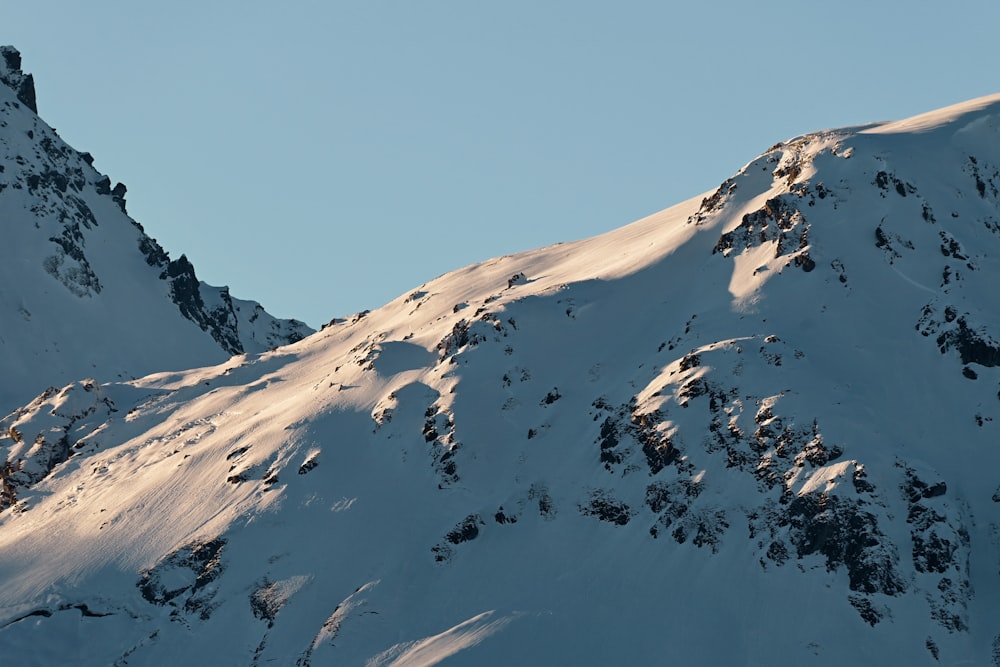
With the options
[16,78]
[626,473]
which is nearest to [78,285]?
[16,78]

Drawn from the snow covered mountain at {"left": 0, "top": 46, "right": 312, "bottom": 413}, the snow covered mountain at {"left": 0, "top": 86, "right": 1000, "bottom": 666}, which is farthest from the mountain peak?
the snow covered mountain at {"left": 0, "top": 86, "right": 1000, "bottom": 666}

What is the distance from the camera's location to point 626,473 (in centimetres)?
7819

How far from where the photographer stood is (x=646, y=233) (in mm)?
113188

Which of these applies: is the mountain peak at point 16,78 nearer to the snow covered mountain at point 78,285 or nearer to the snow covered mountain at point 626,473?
the snow covered mountain at point 78,285

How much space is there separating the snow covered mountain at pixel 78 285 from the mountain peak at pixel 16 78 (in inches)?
7.3

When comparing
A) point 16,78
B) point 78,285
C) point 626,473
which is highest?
point 16,78

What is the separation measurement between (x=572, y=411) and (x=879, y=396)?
755 inches

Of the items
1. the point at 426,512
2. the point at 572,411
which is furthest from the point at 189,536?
the point at 572,411

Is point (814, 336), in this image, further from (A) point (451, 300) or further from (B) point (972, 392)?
(A) point (451, 300)

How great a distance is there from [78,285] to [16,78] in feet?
146

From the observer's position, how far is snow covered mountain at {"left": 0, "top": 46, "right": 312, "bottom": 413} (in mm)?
141375

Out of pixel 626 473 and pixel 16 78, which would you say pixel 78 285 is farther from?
pixel 626 473

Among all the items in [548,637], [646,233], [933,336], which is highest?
[646,233]

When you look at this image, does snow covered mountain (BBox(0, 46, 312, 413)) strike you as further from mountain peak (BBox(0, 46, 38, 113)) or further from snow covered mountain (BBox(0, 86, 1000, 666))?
snow covered mountain (BBox(0, 86, 1000, 666))
